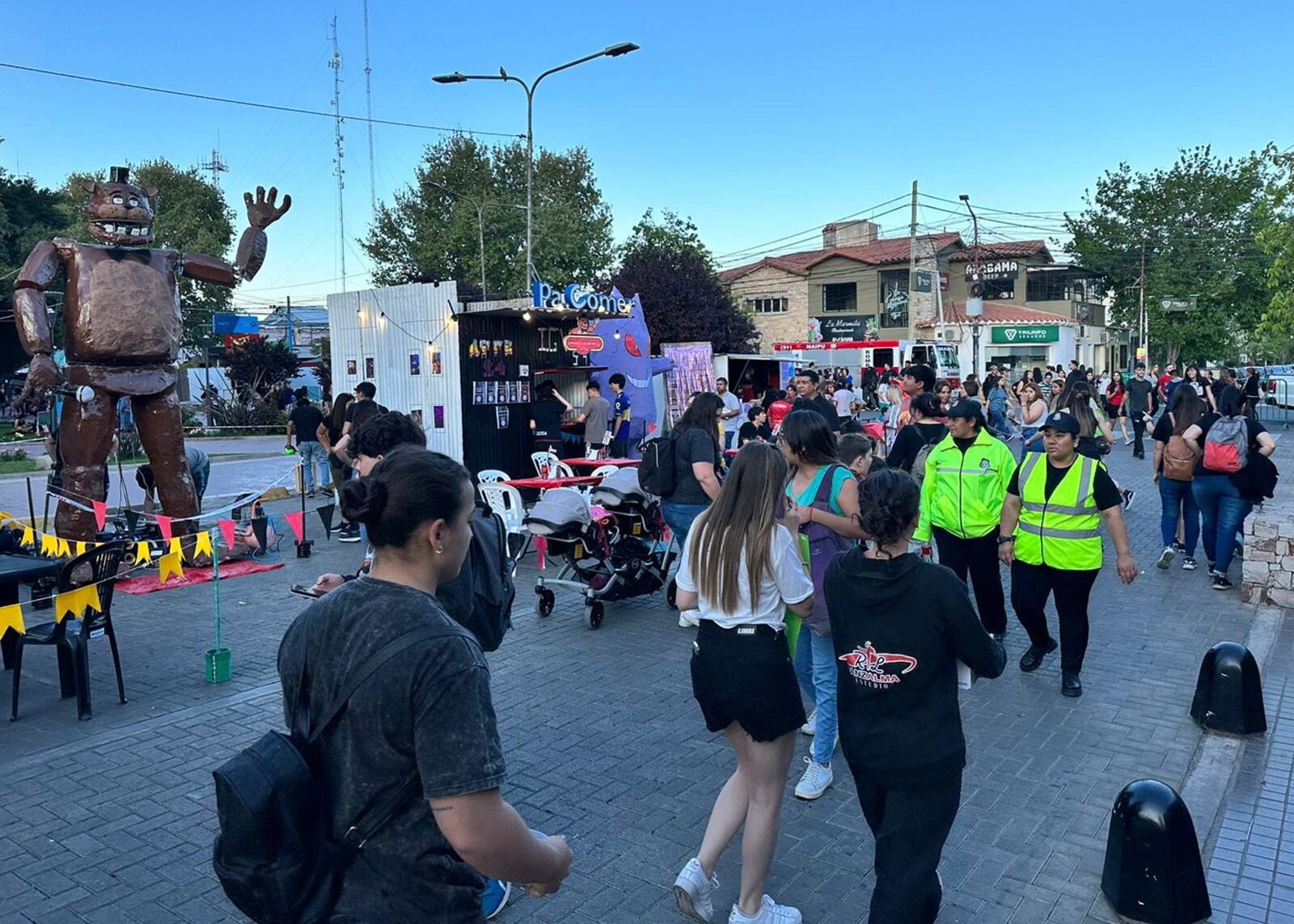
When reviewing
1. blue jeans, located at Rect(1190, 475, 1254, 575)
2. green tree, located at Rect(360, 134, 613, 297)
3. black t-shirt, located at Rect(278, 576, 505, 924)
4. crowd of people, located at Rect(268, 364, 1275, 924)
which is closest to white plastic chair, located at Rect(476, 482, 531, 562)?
crowd of people, located at Rect(268, 364, 1275, 924)

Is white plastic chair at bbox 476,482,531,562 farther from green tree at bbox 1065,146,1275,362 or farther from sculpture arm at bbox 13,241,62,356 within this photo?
green tree at bbox 1065,146,1275,362

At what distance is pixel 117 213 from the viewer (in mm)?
8852

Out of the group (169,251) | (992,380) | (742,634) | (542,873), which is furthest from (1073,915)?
(992,380)

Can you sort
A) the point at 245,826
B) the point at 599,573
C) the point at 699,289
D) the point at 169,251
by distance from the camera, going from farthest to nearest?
the point at 699,289
the point at 169,251
the point at 599,573
the point at 245,826

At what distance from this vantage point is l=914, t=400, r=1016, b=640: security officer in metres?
5.93

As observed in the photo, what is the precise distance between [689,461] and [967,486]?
1.94m

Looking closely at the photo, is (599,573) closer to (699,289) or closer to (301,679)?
(301,679)

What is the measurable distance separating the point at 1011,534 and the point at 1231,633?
2521 millimetres

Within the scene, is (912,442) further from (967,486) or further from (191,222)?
(191,222)

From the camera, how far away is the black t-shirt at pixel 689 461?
6.60 m

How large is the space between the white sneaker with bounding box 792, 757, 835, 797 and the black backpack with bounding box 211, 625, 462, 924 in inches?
121

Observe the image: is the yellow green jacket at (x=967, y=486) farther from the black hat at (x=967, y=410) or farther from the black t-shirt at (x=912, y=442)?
the black t-shirt at (x=912, y=442)

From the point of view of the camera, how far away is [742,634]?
331 cm

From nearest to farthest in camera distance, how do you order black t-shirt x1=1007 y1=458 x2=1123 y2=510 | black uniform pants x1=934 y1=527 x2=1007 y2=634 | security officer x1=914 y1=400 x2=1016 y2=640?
black t-shirt x1=1007 y1=458 x2=1123 y2=510
security officer x1=914 y1=400 x2=1016 y2=640
black uniform pants x1=934 y1=527 x2=1007 y2=634
